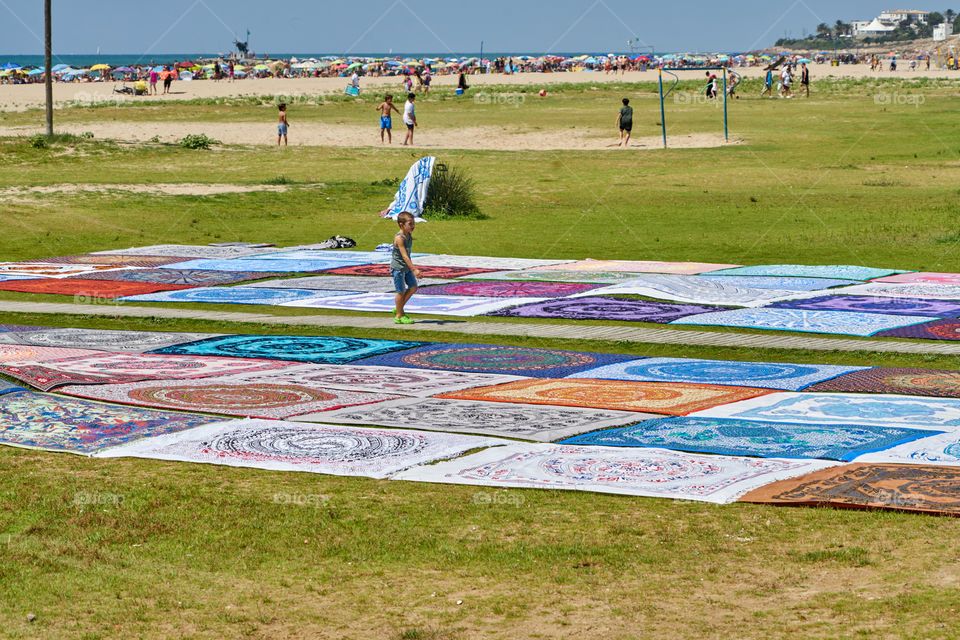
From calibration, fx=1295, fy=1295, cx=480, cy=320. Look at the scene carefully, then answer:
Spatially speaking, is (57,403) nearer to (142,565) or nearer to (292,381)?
(292,381)

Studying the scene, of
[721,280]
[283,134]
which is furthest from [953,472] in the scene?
[283,134]

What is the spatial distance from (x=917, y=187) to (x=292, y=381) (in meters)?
29.3

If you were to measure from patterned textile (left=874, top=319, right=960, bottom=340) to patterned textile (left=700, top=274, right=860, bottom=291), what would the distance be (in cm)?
364

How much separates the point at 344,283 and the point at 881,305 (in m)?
9.54

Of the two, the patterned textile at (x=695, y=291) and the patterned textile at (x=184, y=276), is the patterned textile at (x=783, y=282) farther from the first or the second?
the patterned textile at (x=184, y=276)

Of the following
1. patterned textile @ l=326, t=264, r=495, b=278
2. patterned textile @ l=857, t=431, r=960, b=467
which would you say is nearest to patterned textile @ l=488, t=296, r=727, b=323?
patterned textile @ l=326, t=264, r=495, b=278

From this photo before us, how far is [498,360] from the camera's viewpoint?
16.3 m

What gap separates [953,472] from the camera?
10562mm

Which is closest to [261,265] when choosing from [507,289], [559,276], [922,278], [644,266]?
[507,289]

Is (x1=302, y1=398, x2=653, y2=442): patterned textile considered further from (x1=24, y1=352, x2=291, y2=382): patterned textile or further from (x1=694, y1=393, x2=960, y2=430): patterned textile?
(x1=24, y1=352, x2=291, y2=382): patterned textile

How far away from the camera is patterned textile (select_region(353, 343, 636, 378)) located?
51.6 feet

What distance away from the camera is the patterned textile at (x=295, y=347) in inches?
654

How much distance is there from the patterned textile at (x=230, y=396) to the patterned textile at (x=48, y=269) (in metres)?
11.8

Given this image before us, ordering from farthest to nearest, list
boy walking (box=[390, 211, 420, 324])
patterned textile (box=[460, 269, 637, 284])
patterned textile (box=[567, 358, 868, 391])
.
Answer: patterned textile (box=[460, 269, 637, 284]) → boy walking (box=[390, 211, 420, 324]) → patterned textile (box=[567, 358, 868, 391])
